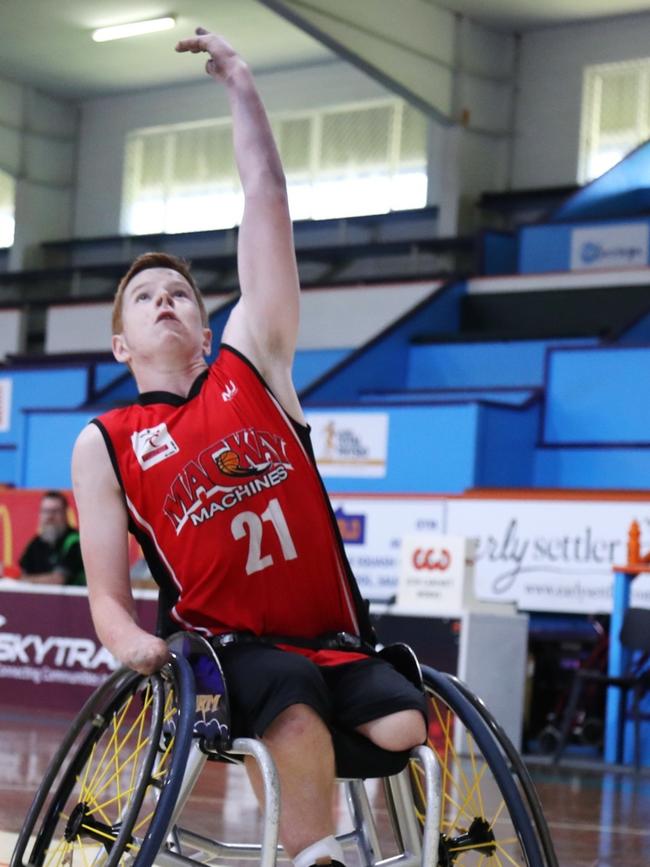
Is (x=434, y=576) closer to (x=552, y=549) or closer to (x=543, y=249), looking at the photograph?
(x=552, y=549)

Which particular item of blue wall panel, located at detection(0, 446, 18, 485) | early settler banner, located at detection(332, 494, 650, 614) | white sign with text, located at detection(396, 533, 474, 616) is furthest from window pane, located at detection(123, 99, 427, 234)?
white sign with text, located at detection(396, 533, 474, 616)

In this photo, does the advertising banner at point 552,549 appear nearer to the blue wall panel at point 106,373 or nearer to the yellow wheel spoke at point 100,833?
the blue wall panel at point 106,373

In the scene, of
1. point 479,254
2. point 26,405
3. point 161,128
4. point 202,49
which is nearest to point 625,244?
point 479,254

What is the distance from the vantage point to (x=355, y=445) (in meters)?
11.2

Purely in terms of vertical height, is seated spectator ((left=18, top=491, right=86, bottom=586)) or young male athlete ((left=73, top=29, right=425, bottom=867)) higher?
young male athlete ((left=73, top=29, right=425, bottom=867))

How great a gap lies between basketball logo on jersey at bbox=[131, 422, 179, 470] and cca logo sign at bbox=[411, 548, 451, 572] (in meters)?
5.81

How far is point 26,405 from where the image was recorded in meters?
14.4

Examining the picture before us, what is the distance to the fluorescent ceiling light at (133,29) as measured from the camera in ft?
58.3

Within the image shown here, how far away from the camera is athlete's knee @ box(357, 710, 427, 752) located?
262cm

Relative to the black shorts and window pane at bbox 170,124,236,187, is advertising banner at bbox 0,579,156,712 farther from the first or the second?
window pane at bbox 170,124,236,187

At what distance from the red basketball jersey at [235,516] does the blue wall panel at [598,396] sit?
8.77m

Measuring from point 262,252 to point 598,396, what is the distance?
8908 millimetres

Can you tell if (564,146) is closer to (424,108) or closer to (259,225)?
(424,108)

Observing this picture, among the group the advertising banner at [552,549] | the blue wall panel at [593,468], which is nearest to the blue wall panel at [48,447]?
the blue wall panel at [593,468]
